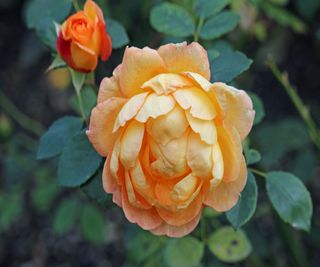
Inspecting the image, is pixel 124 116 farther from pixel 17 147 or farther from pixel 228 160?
pixel 17 147

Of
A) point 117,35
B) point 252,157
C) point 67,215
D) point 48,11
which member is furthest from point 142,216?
point 67,215

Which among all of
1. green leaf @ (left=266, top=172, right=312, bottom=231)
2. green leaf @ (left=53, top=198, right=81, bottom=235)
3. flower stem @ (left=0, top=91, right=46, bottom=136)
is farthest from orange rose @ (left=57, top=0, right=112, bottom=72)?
flower stem @ (left=0, top=91, right=46, bottom=136)

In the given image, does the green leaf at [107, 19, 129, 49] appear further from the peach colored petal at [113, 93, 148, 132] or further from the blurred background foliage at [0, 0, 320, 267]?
the peach colored petal at [113, 93, 148, 132]

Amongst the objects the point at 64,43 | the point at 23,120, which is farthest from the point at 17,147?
the point at 64,43

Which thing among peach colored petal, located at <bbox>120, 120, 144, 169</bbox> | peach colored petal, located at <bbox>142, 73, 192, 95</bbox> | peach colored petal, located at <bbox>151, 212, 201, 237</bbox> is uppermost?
peach colored petal, located at <bbox>142, 73, 192, 95</bbox>

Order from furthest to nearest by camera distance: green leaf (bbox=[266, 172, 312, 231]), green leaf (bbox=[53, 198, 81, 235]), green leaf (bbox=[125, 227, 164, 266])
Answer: green leaf (bbox=[53, 198, 81, 235]) → green leaf (bbox=[125, 227, 164, 266]) → green leaf (bbox=[266, 172, 312, 231])

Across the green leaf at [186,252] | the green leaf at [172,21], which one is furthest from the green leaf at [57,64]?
the green leaf at [186,252]
